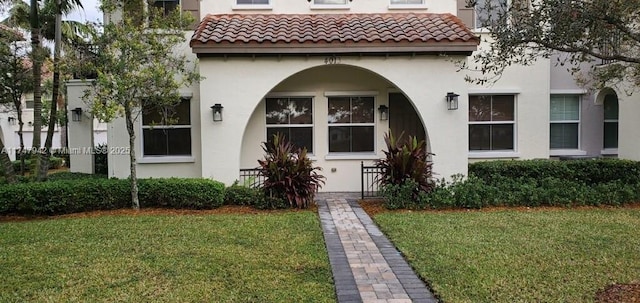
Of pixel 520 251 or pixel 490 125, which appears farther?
pixel 490 125

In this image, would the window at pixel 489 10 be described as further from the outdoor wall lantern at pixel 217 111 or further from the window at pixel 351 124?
the outdoor wall lantern at pixel 217 111

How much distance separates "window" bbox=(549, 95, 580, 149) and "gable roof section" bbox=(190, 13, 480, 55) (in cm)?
444

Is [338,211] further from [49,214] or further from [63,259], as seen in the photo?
[49,214]

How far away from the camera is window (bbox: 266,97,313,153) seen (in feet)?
43.2

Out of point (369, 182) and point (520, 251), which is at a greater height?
point (369, 182)

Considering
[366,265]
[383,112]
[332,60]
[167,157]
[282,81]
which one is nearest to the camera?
[366,265]

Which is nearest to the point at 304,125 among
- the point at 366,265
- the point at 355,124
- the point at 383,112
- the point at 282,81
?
the point at 355,124

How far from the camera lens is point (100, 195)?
1034 cm

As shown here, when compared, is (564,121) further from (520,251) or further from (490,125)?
(520,251)

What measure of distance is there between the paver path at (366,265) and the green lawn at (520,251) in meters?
0.22

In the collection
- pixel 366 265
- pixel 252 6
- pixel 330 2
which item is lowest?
pixel 366 265

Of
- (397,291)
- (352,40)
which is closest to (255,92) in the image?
(352,40)

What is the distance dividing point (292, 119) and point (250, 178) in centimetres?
246

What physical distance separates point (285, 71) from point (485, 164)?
6.00 m
